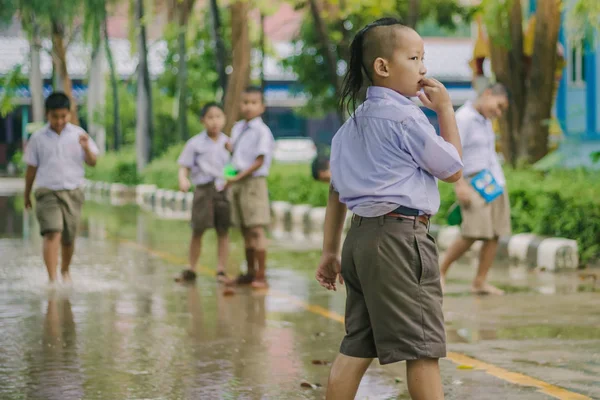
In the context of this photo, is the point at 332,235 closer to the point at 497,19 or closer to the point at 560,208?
the point at 560,208

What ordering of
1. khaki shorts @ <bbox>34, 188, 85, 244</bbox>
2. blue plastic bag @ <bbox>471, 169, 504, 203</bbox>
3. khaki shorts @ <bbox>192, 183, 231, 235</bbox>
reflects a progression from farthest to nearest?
khaki shorts @ <bbox>192, 183, 231, 235</bbox> < khaki shorts @ <bbox>34, 188, 85, 244</bbox> < blue plastic bag @ <bbox>471, 169, 504, 203</bbox>

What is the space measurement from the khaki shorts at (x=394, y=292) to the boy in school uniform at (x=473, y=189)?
5053 mm

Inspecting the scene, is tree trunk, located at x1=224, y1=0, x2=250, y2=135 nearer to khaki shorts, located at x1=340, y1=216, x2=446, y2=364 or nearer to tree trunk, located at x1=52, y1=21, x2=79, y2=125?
tree trunk, located at x1=52, y1=21, x2=79, y2=125

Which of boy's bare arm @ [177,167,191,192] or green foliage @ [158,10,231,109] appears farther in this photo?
green foliage @ [158,10,231,109]

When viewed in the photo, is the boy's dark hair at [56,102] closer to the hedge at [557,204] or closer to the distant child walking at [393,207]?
the hedge at [557,204]

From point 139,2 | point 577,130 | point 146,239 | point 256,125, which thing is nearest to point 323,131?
point 139,2

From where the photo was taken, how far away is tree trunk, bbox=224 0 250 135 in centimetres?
2366

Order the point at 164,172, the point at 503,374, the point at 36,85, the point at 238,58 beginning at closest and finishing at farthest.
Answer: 1. the point at 503,374
2. the point at 238,58
3. the point at 164,172
4. the point at 36,85

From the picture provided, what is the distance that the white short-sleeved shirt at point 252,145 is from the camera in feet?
36.6

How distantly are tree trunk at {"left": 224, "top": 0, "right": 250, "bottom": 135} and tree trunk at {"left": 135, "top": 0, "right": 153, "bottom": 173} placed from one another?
7.36m

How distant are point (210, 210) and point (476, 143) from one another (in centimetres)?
274

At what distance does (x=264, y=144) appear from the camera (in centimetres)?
1113

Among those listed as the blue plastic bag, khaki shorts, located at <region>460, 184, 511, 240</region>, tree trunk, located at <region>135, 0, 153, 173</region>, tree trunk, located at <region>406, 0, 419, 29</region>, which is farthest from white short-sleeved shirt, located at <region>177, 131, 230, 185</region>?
tree trunk, located at <region>135, 0, 153, 173</region>

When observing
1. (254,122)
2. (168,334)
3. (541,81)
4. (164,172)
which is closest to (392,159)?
(168,334)
